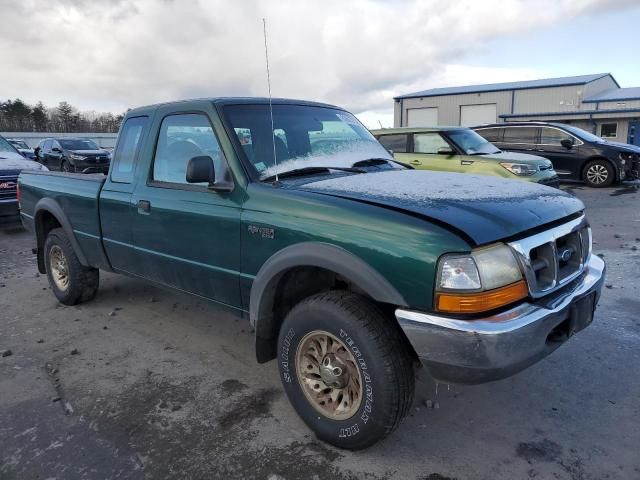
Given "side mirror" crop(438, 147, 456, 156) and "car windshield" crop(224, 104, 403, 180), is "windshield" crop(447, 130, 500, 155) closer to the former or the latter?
"side mirror" crop(438, 147, 456, 156)

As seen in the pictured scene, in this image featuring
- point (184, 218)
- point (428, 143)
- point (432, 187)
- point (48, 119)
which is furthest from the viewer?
point (48, 119)

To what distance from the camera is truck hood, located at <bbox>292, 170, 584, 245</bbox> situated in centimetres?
231

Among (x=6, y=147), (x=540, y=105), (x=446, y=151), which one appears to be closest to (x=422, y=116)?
(x=540, y=105)

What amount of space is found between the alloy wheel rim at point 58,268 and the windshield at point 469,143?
269 inches

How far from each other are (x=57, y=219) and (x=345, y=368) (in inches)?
146

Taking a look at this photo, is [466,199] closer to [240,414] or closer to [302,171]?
[302,171]

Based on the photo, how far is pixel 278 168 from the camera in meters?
3.16

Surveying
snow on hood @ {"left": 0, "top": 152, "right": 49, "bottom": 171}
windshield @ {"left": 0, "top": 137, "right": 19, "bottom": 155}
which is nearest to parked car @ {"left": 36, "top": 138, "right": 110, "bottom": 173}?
windshield @ {"left": 0, "top": 137, "right": 19, "bottom": 155}

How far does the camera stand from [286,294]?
291 centimetres

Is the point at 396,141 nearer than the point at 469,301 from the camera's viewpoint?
No

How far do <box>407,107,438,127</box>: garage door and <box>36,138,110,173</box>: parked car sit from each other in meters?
25.7

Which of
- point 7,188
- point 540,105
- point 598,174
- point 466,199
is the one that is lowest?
point 598,174

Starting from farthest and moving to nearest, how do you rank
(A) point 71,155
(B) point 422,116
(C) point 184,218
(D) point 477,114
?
(B) point 422,116
(D) point 477,114
(A) point 71,155
(C) point 184,218

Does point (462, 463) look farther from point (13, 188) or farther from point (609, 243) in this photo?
point (13, 188)
